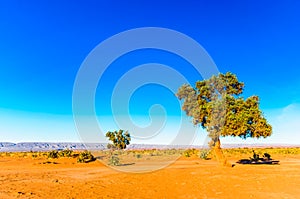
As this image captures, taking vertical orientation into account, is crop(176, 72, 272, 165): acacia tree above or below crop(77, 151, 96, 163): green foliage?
above

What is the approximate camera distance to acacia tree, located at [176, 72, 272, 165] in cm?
2188

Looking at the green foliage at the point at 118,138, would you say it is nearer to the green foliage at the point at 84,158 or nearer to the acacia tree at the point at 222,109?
the green foliage at the point at 84,158

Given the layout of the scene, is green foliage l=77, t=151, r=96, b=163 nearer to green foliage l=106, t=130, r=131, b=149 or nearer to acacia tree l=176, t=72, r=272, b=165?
green foliage l=106, t=130, r=131, b=149

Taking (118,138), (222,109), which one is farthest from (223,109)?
(118,138)

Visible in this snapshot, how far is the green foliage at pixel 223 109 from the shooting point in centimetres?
2186

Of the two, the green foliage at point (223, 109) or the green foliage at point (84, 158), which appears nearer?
the green foliage at point (223, 109)

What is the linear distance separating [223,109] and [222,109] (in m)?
0.09

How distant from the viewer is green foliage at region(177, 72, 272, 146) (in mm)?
21859

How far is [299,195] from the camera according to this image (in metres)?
11.4

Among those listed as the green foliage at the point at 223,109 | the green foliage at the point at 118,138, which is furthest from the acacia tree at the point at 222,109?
the green foliage at the point at 118,138

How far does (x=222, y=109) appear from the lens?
22.2 m

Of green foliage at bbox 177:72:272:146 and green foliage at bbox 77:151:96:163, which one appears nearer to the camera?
green foliage at bbox 177:72:272:146

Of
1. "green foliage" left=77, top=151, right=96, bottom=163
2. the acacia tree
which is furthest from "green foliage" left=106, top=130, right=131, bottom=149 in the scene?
the acacia tree

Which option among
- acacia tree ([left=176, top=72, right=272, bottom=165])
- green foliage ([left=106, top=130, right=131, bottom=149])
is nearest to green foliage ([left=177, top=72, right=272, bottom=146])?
acacia tree ([left=176, top=72, right=272, bottom=165])
